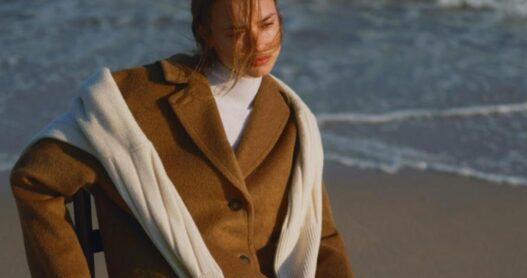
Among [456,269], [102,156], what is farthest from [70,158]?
[456,269]

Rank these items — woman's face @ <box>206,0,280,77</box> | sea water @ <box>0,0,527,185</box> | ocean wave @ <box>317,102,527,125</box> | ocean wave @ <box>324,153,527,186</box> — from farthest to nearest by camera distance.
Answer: ocean wave @ <box>317,102,527,125</box>
sea water @ <box>0,0,527,185</box>
ocean wave @ <box>324,153,527,186</box>
woman's face @ <box>206,0,280,77</box>

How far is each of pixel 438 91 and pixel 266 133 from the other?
392 centimetres

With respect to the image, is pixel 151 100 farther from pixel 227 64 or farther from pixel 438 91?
pixel 438 91

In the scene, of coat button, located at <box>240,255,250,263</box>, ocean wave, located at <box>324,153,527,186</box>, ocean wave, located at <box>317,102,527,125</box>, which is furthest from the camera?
ocean wave, located at <box>317,102,527,125</box>

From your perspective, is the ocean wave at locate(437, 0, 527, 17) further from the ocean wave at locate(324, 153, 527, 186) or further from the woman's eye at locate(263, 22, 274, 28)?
the woman's eye at locate(263, 22, 274, 28)

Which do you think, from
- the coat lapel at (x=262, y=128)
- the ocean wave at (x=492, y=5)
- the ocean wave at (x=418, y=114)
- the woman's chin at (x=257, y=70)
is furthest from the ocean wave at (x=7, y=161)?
the ocean wave at (x=492, y=5)

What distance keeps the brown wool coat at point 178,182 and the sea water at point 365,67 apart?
2.57 metres

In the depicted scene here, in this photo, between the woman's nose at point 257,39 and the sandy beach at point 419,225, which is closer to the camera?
the woman's nose at point 257,39

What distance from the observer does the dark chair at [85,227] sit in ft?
8.58

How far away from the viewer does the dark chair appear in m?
2.62

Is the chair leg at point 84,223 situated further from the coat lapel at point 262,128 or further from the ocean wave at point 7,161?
the ocean wave at point 7,161

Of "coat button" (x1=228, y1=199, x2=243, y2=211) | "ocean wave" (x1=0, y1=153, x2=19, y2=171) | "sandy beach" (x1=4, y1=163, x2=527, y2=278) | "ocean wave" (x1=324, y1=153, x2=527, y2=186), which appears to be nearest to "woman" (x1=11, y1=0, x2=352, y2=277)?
"coat button" (x1=228, y1=199, x2=243, y2=211)

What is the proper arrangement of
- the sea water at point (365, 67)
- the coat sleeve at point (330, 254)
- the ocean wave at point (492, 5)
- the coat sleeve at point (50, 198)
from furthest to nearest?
the ocean wave at point (492, 5)
the sea water at point (365, 67)
the coat sleeve at point (330, 254)
the coat sleeve at point (50, 198)

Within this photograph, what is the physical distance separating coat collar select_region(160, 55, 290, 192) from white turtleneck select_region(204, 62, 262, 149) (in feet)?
0.07
